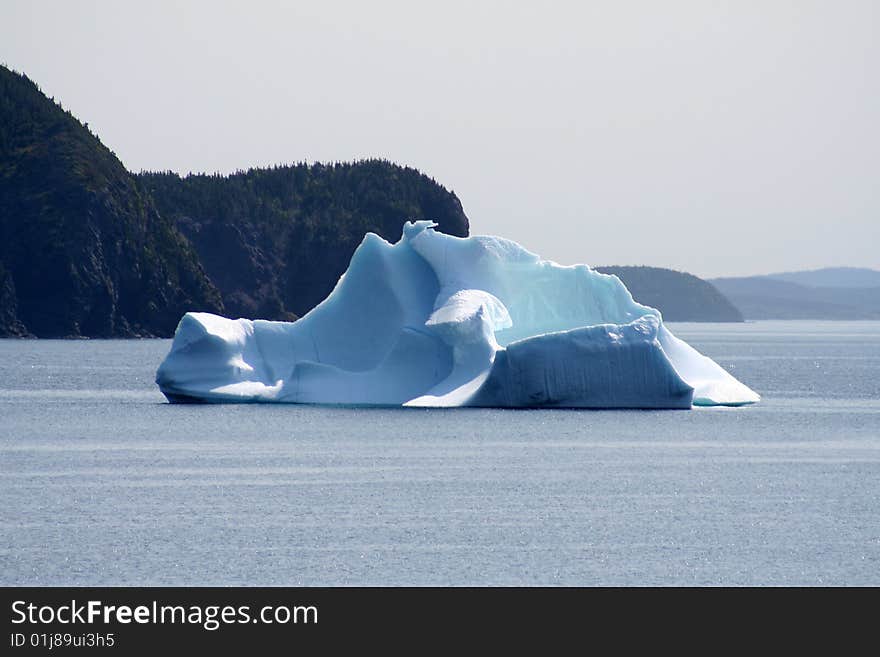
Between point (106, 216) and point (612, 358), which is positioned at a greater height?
point (106, 216)

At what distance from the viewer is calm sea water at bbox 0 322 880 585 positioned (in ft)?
56.4

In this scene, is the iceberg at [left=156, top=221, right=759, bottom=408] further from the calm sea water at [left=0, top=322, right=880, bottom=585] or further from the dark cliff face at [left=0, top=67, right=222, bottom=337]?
the dark cliff face at [left=0, top=67, right=222, bottom=337]

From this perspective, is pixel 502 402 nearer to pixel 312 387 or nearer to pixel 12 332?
pixel 312 387

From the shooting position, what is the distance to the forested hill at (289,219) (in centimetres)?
13900

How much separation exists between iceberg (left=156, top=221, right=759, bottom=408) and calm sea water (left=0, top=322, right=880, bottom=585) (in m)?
0.64

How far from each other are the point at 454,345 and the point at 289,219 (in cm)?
11837

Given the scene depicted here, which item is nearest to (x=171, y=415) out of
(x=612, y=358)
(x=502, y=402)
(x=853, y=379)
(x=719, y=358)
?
(x=502, y=402)

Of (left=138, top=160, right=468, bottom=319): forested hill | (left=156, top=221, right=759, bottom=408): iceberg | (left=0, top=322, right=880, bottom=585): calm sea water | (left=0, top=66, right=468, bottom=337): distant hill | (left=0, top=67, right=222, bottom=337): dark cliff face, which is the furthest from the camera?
(left=138, top=160, right=468, bottom=319): forested hill

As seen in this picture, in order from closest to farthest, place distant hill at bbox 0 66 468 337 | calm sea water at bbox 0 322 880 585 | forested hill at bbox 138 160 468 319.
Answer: calm sea water at bbox 0 322 880 585 < distant hill at bbox 0 66 468 337 < forested hill at bbox 138 160 468 319

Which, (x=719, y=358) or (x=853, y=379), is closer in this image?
(x=853, y=379)

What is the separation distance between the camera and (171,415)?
3597 centimetres

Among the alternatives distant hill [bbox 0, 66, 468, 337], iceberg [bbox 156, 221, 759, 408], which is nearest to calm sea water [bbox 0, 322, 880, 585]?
iceberg [bbox 156, 221, 759, 408]

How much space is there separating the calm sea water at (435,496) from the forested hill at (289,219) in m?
99.6
